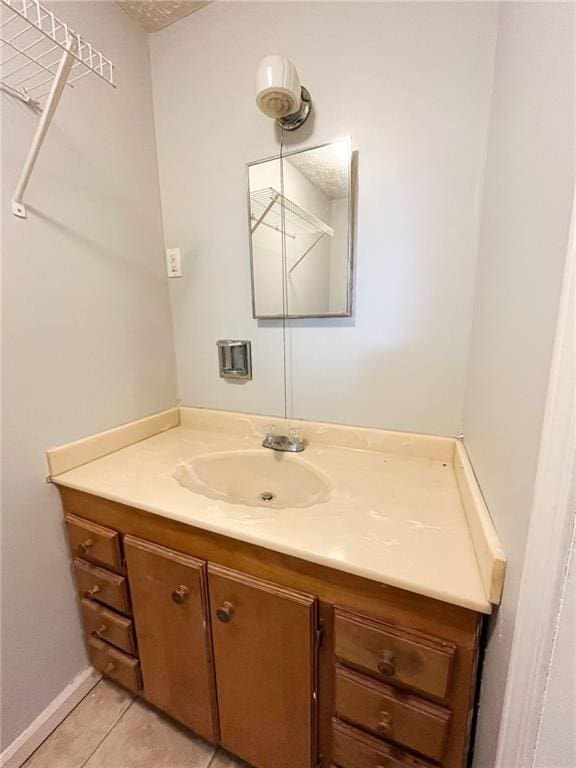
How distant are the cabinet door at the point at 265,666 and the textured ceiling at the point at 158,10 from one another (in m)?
1.64

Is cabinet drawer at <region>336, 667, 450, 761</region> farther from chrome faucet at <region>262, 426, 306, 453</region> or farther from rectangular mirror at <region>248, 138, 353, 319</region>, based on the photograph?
rectangular mirror at <region>248, 138, 353, 319</region>

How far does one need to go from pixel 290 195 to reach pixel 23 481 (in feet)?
3.72

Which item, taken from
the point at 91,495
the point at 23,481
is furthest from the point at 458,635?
the point at 23,481

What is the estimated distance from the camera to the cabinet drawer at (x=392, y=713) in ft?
1.83

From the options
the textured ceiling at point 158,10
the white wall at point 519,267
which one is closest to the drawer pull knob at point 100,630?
the white wall at point 519,267

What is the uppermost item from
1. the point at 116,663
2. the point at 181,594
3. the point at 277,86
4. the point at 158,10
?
the point at 158,10

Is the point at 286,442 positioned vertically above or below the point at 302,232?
below

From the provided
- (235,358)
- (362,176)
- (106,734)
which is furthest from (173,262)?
(106,734)

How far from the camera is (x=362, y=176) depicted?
0.90 meters

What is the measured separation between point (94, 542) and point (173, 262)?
38.7 inches

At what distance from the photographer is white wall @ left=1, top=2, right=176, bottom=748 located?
0.81 metres

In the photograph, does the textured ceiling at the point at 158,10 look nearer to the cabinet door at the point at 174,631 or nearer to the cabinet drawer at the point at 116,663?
the cabinet door at the point at 174,631

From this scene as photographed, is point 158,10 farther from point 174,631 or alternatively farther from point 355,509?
point 174,631

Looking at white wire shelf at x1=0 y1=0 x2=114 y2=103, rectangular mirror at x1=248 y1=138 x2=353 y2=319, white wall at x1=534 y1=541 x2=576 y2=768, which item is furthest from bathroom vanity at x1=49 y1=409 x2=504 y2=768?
white wire shelf at x1=0 y1=0 x2=114 y2=103
